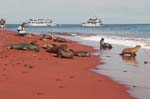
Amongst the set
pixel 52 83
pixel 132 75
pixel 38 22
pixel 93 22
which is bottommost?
pixel 38 22

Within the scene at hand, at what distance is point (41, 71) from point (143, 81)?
3.81 m

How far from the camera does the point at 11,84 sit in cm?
1273

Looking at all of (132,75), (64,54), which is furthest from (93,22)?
(132,75)

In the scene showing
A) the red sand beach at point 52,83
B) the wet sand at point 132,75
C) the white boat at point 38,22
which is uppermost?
the red sand beach at point 52,83

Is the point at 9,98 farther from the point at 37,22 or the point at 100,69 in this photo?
the point at 37,22

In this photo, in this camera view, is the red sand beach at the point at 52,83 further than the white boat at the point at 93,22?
No

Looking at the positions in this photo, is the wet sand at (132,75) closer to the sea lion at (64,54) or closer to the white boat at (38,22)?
the sea lion at (64,54)

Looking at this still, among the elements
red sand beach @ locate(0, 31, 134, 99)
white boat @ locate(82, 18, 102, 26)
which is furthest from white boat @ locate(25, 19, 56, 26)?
red sand beach @ locate(0, 31, 134, 99)

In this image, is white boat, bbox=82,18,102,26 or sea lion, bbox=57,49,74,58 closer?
sea lion, bbox=57,49,74,58

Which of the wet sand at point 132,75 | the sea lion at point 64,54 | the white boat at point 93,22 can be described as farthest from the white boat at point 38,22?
the wet sand at point 132,75

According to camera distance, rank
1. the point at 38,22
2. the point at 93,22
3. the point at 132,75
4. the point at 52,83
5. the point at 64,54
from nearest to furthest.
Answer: the point at 52,83 → the point at 132,75 → the point at 64,54 → the point at 93,22 → the point at 38,22

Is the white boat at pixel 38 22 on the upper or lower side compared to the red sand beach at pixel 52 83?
lower

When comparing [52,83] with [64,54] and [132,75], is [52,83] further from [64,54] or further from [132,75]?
[64,54]

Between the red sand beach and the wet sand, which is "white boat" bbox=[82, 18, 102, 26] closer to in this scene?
the wet sand
